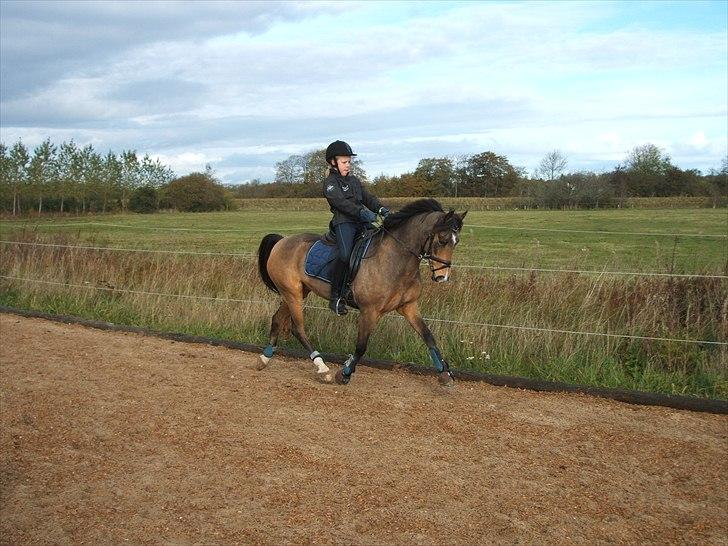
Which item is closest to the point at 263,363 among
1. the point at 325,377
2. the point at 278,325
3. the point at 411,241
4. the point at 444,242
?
the point at 278,325

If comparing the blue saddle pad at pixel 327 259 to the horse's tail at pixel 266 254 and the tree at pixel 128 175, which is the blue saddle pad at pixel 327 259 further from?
the tree at pixel 128 175

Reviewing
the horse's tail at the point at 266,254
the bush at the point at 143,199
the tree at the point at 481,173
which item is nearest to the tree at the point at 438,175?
the tree at the point at 481,173

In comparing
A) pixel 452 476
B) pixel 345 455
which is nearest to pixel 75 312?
pixel 345 455

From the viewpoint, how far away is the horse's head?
21.7ft

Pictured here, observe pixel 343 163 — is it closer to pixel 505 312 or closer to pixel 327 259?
pixel 327 259

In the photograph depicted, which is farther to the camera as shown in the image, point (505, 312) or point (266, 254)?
point (505, 312)

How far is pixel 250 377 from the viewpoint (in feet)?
25.5

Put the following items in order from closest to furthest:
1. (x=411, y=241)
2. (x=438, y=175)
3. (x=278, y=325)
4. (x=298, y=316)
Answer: (x=411, y=241) → (x=298, y=316) → (x=278, y=325) → (x=438, y=175)

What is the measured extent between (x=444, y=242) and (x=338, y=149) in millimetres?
1531

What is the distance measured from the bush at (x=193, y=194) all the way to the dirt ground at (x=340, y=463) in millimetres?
55499

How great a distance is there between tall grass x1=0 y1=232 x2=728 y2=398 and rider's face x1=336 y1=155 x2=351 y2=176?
2.49m

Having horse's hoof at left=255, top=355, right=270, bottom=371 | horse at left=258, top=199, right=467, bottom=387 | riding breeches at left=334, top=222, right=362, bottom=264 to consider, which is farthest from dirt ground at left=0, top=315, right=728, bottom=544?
riding breeches at left=334, top=222, right=362, bottom=264

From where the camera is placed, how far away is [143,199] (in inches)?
2238

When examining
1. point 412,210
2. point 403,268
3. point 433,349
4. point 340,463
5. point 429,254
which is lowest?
point 340,463
